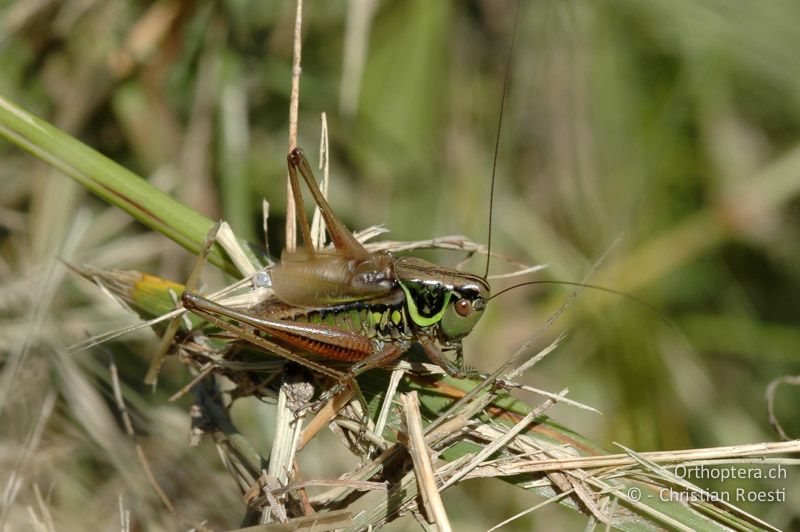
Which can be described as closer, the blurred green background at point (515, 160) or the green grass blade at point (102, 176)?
the green grass blade at point (102, 176)

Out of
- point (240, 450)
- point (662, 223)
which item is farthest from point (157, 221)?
point (662, 223)

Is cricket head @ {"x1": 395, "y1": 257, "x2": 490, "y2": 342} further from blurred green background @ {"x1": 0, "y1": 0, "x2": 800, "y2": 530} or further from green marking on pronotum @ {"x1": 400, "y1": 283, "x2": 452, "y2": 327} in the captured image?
blurred green background @ {"x1": 0, "y1": 0, "x2": 800, "y2": 530}

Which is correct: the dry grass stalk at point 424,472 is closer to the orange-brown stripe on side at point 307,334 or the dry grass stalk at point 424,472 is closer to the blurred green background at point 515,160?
the orange-brown stripe on side at point 307,334

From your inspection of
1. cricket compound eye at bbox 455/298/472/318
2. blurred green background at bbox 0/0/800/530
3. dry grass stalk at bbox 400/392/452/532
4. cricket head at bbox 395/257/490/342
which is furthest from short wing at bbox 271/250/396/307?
blurred green background at bbox 0/0/800/530

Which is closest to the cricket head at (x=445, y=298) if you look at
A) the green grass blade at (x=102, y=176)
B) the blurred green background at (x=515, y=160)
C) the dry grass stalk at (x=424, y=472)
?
the dry grass stalk at (x=424, y=472)

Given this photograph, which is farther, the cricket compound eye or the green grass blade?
the cricket compound eye

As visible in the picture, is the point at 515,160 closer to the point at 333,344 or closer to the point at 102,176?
the point at 333,344
